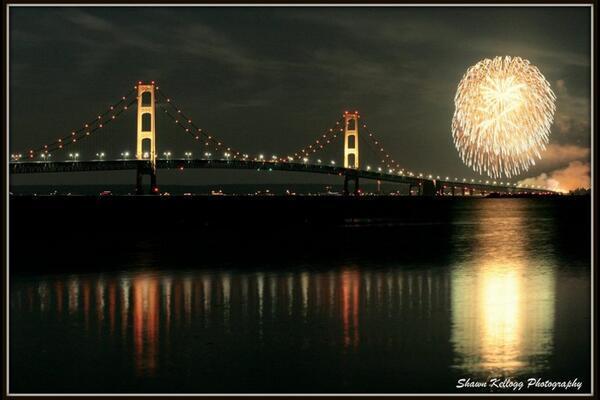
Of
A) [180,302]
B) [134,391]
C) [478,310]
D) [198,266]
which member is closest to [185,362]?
[134,391]

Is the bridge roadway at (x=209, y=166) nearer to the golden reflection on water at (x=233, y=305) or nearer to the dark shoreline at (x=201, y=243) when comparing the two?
the dark shoreline at (x=201, y=243)

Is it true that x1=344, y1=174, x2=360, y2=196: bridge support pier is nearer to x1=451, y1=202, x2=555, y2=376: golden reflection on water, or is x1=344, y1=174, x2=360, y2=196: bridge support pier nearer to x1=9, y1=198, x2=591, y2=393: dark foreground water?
x1=9, y1=198, x2=591, y2=393: dark foreground water

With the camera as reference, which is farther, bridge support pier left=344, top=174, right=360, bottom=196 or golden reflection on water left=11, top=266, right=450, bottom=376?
bridge support pier left=344, top=174, right=360, bottom=196

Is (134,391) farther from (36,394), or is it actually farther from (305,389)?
(305,389)

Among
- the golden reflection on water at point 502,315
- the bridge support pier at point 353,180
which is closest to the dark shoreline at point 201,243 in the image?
the golden reflection on water at point 502,315

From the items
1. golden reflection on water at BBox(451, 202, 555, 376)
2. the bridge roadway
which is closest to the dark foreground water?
golden reflection on water at BBox(451, 202, 555, 376)

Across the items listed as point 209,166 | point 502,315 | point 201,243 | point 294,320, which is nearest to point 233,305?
point 294,320
